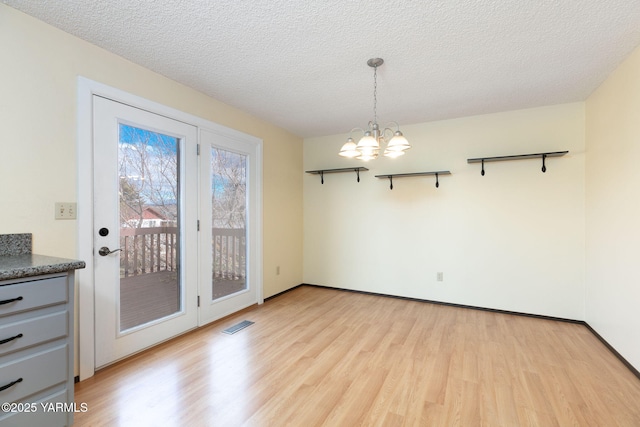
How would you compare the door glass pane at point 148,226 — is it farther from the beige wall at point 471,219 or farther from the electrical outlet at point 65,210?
the beige wall at point 471,219

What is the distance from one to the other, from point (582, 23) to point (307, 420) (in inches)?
122

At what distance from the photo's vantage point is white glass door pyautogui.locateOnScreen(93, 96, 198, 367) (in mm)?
2260

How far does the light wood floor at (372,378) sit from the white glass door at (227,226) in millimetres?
380

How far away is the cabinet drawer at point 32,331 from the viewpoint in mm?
1384

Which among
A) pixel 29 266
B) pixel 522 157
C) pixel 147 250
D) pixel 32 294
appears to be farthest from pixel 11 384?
pixel 522 157

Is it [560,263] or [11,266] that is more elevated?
[11,266]

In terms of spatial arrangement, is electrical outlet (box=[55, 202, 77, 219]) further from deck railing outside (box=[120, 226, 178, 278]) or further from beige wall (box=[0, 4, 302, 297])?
deck railing outside (box=[120, 226, 178, 278])

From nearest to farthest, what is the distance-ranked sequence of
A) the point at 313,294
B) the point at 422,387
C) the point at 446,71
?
the point at 422,387 < the point at 446,71 < the point at 313,294

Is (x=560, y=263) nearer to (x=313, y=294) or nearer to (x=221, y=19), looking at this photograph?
(x=313, y=294)

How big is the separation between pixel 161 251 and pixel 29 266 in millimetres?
1289

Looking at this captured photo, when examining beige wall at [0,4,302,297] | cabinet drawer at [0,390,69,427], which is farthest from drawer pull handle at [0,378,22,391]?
beige wall at [0,4,302,297]

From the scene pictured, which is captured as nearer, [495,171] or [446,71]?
[446,71]

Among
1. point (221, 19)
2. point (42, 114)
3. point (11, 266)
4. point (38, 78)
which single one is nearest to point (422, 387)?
point (11, 266)

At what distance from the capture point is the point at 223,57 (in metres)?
2.34
